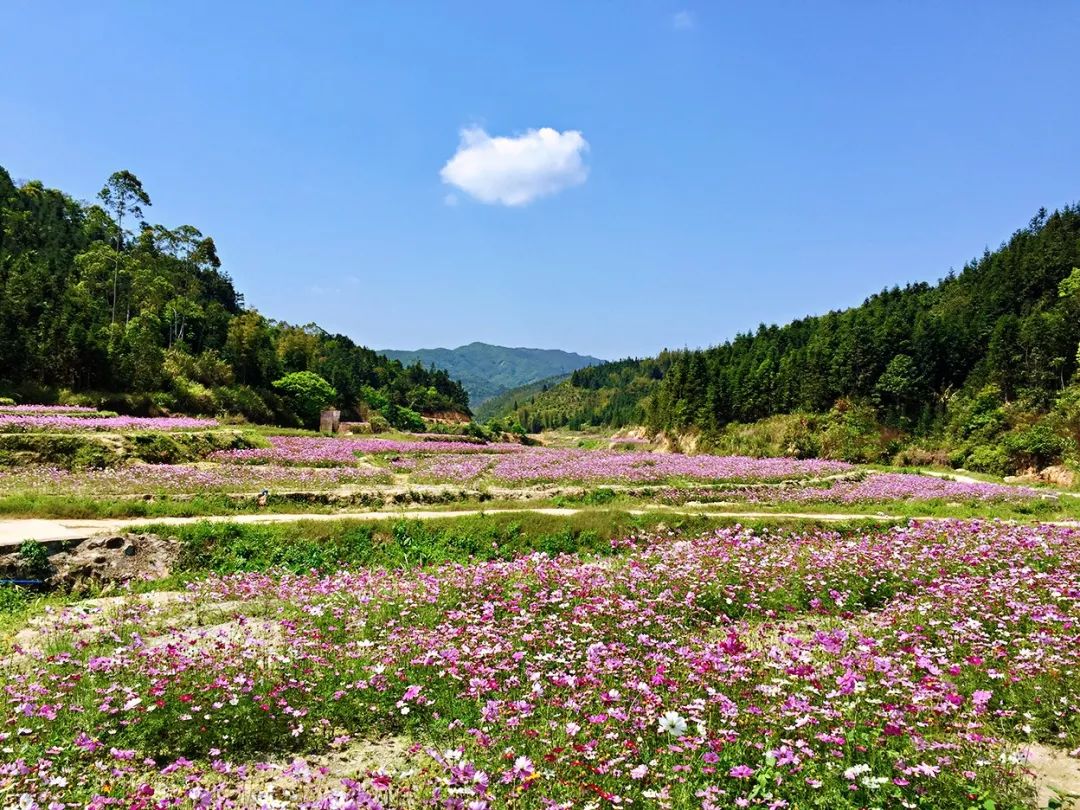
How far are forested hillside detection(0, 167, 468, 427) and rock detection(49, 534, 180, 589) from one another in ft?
124

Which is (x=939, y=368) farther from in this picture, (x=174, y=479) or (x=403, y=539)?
(x=174, y=479)

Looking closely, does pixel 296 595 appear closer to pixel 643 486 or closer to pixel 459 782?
pixel 459 782

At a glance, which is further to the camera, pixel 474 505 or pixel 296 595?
pixel 474 505

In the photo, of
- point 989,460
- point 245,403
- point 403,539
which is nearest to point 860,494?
point 403,539

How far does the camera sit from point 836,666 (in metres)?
5.88

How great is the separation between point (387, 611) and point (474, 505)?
41.1 ft

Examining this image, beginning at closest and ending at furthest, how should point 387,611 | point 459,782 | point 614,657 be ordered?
point 459,782, point 614,657, point 387,611

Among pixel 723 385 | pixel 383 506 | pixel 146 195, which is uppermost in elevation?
pixel 146 195

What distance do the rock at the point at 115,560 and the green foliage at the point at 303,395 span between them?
5608 centimetres

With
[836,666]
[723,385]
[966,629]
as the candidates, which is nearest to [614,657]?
[836,666]

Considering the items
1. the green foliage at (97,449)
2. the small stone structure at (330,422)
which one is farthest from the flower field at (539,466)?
the small stone structure at (330,422)

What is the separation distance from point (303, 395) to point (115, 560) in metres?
58.1

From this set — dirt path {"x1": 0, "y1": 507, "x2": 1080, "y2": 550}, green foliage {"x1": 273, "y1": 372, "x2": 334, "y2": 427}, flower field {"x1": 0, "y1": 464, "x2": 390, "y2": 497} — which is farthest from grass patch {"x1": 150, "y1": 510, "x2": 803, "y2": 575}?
green foliage {"x1": 273, "y1": 372, "x2": 334, "y2": 427}

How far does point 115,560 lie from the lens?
1293 centimetres
